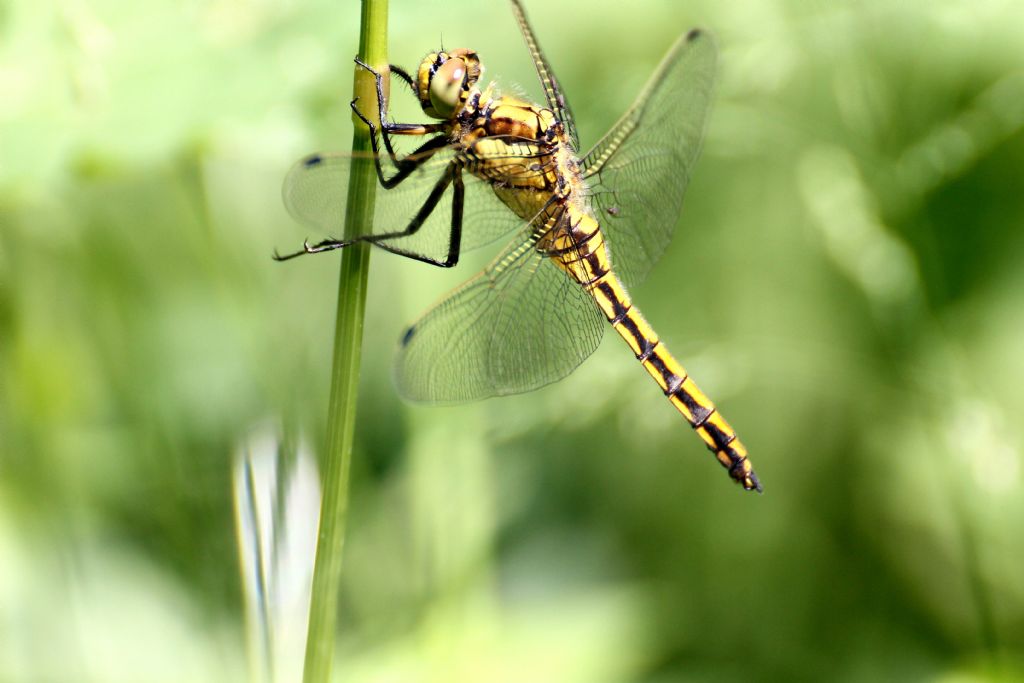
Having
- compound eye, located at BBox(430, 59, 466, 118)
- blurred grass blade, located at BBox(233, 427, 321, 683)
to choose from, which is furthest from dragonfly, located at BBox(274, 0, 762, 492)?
blurred grass blade, located at BBox(233, 427, 321, 683)

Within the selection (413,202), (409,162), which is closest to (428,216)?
(413,202)

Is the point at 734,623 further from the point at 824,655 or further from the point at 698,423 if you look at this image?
the point at 698,423

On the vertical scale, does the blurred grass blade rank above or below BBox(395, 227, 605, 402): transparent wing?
below

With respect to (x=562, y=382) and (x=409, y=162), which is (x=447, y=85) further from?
(x=562, y=382)

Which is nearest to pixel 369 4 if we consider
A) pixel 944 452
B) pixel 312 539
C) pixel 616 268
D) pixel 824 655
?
A: pixel 312 539

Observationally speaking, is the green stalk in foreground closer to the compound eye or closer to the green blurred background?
the green blurred background

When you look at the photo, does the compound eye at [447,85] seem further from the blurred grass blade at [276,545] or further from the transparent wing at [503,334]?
the blurred grass blade at [276,545]

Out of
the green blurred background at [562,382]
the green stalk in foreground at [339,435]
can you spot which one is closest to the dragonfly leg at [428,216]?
the green blurred background at [562,382]
